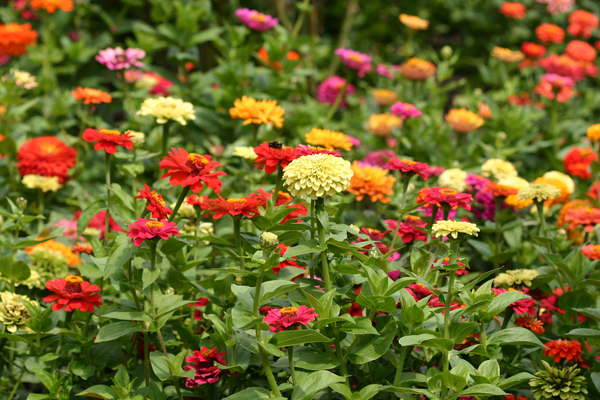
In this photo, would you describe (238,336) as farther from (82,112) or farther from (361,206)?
(82,112)

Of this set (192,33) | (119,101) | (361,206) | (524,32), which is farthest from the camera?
(524,32)

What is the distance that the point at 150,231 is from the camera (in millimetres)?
1184

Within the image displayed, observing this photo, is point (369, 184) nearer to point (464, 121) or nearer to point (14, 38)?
point (464, 121)

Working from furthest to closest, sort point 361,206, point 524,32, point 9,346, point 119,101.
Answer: point 524,32, point 119,101, point 361,206, point 9,346

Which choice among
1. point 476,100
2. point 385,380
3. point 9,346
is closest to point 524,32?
point 476,100

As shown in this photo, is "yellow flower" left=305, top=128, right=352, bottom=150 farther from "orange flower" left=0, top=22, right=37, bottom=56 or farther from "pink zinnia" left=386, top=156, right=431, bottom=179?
"orange flower" left=0, top=22, right=37, bottom=56

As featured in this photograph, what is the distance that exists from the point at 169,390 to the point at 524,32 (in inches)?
161

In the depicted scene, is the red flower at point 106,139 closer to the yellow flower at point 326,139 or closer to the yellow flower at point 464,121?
the yellow flower at point 326,139

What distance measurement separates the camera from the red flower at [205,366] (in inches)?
51.5

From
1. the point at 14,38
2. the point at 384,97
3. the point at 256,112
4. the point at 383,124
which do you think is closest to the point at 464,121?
the point at 383,124

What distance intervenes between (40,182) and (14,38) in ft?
3.56

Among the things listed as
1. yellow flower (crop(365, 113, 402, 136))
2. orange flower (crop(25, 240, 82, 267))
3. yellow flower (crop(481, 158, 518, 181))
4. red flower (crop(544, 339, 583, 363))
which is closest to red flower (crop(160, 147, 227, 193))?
orange flower (crop(25, 240, 82, 267))

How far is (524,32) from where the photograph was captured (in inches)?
173

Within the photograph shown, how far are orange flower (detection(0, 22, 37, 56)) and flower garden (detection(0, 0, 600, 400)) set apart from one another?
0.04ft
